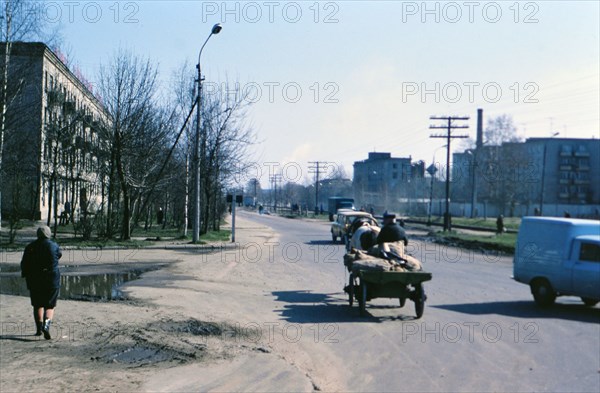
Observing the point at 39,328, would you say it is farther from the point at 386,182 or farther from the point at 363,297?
the point at 386,182

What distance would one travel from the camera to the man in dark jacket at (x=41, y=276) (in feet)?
31.7

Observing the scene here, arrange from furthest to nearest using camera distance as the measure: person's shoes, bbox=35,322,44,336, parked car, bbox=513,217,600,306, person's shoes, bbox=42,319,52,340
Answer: parked car, bbox=513,217,600,306
person's shoes, bbox=35,322,44,336
person's shoes, bbox=42,319,52,340

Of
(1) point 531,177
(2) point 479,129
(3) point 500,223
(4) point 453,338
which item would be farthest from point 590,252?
(2) point 479,129

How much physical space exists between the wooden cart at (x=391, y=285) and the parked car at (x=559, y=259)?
11.6 feet

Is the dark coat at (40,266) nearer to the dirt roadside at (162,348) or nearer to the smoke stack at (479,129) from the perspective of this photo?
the dirt roadside at (162,348)

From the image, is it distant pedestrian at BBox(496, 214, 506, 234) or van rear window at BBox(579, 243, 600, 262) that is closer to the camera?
van rear window at BBox(579, 243, 600, 262)

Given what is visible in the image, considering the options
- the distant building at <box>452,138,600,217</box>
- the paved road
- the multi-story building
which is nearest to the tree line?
the multi-story building

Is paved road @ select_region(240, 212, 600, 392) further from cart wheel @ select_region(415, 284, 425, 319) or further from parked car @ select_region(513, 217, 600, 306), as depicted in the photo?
parked car @ select_region(513, 217, 600, 306)

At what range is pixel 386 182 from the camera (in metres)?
123

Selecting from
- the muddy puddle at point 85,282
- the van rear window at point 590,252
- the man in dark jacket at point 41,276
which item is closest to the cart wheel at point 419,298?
the van rear window at point 590,252

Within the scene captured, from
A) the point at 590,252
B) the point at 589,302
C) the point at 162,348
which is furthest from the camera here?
the point at 589,302

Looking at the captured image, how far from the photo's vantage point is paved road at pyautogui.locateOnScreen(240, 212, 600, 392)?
7809mm

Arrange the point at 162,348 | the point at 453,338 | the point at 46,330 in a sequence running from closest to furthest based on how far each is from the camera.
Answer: the point at 162,348 < the point at 46,330 < the point at 453,338

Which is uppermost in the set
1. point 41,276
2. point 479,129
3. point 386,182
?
point 479,129
